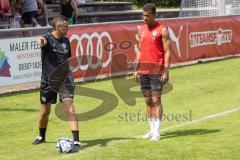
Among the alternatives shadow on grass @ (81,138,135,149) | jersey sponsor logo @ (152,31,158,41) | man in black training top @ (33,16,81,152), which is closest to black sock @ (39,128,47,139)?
man in black training top @ (33,16,81,152)

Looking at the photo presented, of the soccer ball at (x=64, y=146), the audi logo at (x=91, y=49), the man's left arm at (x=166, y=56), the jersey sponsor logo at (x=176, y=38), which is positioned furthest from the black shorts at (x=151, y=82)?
the jersey sponsor logo at (x=176, y=38)

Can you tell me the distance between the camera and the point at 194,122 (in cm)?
1083

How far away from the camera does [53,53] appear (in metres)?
8.82

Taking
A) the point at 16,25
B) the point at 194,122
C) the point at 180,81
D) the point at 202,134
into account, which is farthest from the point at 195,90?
the point at 16,25

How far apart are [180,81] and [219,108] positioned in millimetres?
4040

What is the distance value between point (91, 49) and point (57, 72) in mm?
7349

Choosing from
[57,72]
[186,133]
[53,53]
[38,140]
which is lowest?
[186,133]

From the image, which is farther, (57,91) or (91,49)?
(91,49)

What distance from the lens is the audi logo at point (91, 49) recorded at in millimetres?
15857

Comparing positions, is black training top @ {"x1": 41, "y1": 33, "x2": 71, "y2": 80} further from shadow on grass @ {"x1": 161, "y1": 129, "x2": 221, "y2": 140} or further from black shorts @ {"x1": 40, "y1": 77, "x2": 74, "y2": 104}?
shadow on grass @ {"x1": 161, "y1": 129, "x2": 221, "y2": 140}

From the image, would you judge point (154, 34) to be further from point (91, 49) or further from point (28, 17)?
point (28, 17)

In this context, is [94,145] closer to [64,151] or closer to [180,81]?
[64,151]

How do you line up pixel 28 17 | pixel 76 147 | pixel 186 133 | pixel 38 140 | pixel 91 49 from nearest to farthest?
pixel 76 147, pixel 38 140, pixel 186 133, pixel 91 49, pixel 28 17

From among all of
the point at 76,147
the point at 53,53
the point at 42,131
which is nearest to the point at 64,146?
the point at 76,147
